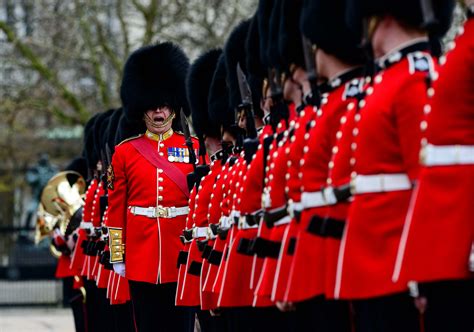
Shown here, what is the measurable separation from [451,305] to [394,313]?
0.74 feet

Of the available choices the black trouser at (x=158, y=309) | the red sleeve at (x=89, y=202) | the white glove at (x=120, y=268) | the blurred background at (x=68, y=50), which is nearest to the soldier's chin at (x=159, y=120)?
the white glove at (x=120, y=268)

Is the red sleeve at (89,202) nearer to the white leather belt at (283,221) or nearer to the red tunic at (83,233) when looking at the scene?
the red tunic at (83,233)

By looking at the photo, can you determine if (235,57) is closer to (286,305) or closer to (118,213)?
(118,213)

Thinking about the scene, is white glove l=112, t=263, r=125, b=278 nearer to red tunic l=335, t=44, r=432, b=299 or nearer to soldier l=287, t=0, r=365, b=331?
soldier l=287, t=0, r=365, b=331

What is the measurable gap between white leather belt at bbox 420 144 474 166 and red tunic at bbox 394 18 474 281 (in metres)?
0.01

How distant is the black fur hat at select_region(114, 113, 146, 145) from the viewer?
1059 centimetres

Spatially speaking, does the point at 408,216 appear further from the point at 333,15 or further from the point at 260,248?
the point at 260,248

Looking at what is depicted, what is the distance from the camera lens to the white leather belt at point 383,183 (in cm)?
475

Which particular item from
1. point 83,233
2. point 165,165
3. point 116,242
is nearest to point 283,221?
point 165,165

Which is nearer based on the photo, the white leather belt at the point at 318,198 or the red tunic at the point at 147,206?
the white leather belt at the point at 318,198

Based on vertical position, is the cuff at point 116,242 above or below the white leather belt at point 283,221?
below

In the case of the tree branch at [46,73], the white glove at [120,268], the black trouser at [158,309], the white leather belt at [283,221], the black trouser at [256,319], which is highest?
the tree branch at [46,73]

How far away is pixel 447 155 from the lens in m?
4.50

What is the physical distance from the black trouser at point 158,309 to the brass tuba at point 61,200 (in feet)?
15.6
